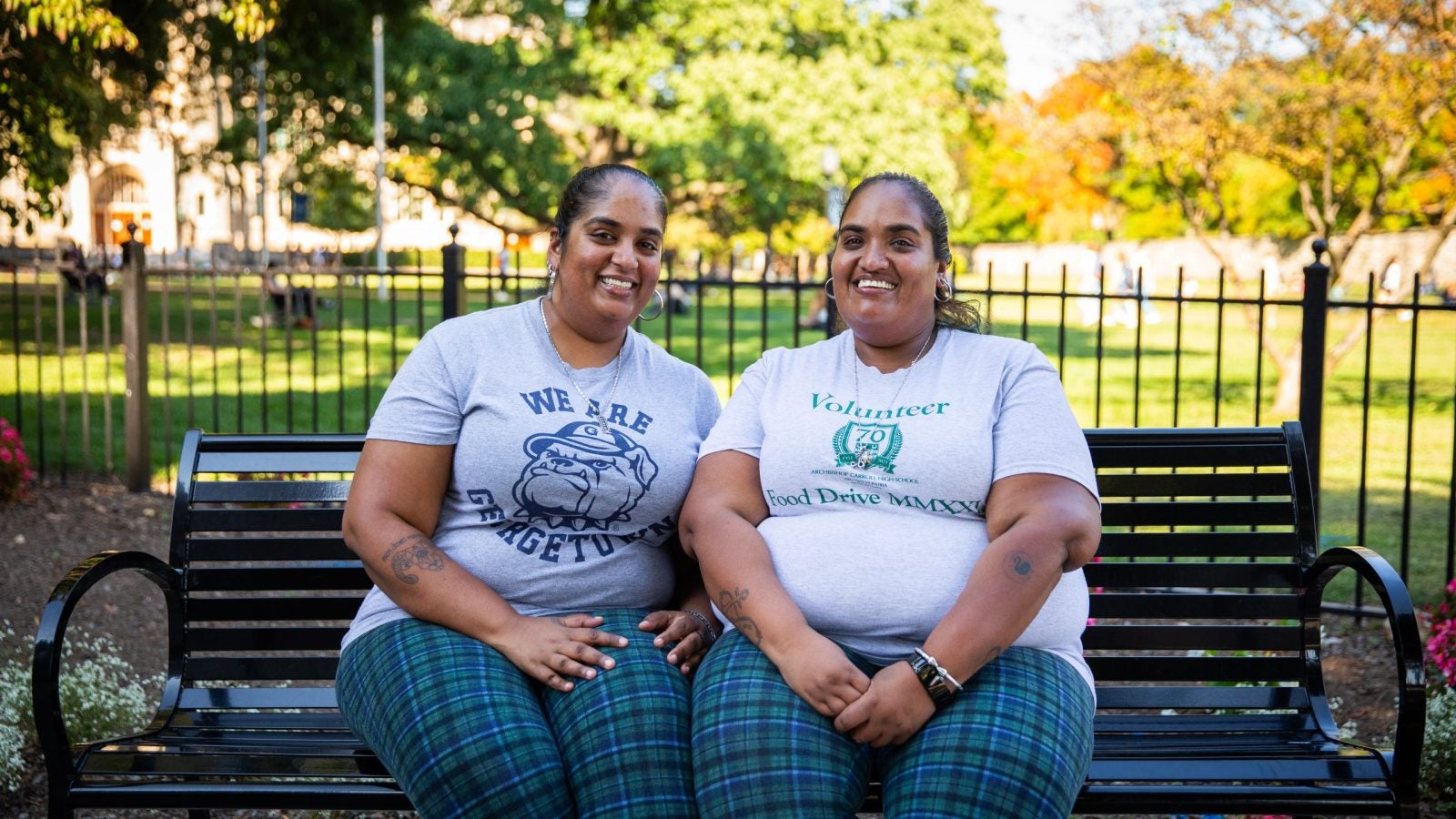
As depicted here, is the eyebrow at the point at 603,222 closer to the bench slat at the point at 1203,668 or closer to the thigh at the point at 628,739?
the thigh at the point at 628,739

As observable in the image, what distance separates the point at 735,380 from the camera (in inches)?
661

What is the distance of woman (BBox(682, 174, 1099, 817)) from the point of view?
231 cm

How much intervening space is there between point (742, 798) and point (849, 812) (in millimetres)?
204

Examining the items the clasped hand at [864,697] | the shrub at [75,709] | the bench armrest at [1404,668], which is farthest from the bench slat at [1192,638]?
the shrub at [75,709]

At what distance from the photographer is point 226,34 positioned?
42.1 ft

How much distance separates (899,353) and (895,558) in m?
0.54

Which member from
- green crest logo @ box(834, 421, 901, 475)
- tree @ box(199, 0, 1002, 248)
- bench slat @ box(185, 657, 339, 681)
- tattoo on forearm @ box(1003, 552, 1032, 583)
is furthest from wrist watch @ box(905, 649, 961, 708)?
tree @ box(199, 0, 1002, 248)

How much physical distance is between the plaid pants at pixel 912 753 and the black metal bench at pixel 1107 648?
12.2 inches

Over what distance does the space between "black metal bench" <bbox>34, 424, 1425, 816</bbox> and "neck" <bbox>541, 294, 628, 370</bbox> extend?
2.58 feet

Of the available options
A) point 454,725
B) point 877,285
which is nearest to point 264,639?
point 454,725

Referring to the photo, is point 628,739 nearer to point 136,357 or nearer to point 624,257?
point 624,257

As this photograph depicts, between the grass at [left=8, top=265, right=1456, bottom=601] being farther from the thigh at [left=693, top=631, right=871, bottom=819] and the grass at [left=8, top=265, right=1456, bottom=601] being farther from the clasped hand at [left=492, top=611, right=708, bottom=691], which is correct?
the thigh at [left=693, top=631, right=871, bottom=819]

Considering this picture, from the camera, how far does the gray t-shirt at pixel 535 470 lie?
2.74 m

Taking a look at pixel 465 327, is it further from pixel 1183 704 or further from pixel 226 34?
pixel 226 34
